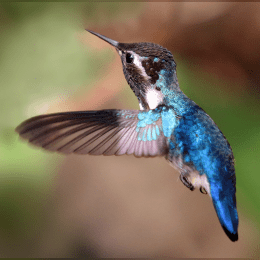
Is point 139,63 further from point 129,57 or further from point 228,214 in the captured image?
point 228,214

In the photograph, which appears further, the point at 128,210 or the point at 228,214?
the point at 128,210

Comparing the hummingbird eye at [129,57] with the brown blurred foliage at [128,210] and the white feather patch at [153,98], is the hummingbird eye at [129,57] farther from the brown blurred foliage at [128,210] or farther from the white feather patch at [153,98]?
the brown blurred foliage at [128,210]

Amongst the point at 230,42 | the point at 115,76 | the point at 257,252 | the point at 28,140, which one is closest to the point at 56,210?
the point at 115,76

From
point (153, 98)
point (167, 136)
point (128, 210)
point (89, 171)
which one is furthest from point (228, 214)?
point (89, 171)

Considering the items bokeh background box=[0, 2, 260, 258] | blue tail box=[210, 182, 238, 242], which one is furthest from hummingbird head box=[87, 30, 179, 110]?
bokeh background box=[0, 2, 260, 258]

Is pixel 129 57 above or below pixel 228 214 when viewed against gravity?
above

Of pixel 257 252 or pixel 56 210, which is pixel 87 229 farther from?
pixel 257 252
